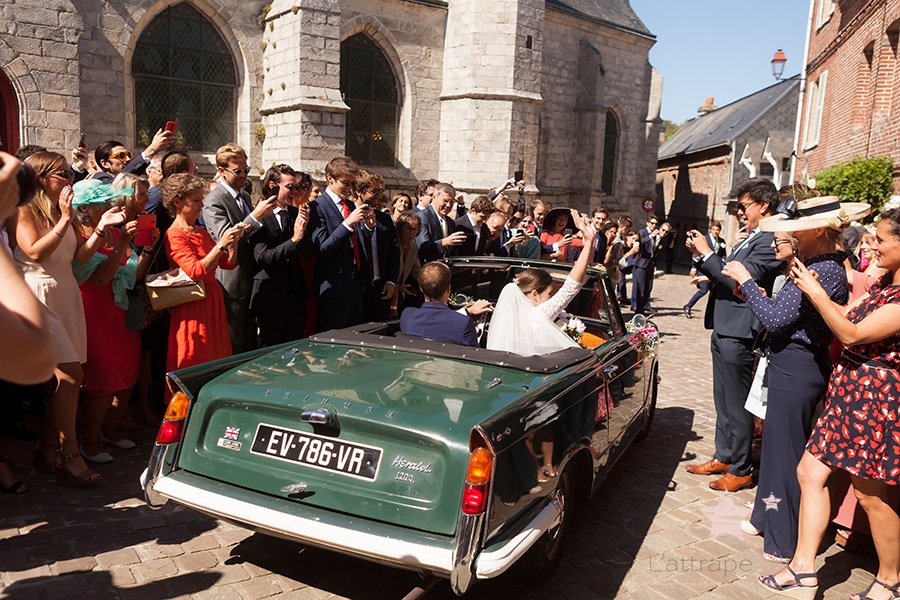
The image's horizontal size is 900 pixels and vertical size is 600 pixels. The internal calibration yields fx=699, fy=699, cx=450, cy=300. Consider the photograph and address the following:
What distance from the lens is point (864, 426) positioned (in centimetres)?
367

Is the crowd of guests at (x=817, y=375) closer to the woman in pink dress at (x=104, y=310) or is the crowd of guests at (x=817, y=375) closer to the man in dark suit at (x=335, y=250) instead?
the man in dark suit at (x=335, y=250)

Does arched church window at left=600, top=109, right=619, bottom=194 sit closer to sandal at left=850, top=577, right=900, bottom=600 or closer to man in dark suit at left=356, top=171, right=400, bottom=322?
man in dark suit at left=356, top=171, right=400, bottom=322

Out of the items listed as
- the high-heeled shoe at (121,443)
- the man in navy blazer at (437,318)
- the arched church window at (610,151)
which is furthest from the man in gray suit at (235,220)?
the arched church window at (610,151)

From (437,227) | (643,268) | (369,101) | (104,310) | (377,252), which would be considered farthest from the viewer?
(369,101)

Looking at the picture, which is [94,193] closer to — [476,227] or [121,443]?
[121,443]

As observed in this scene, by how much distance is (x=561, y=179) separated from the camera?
946 inches

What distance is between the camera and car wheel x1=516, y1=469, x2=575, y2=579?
3.64m

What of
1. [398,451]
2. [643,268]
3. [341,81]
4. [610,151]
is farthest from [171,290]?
[610,151]

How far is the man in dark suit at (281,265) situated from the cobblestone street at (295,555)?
1.52 metres

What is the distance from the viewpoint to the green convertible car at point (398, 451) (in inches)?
118

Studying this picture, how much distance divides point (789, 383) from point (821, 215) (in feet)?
3.40

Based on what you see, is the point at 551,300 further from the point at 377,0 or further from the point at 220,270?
the point at 377,0

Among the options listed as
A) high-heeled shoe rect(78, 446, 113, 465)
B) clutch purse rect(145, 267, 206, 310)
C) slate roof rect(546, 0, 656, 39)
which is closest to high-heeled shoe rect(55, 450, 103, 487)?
high-heeled shoe rect(78, 446, 113, 465)

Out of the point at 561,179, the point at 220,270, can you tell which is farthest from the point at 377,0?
the point at 220,270
